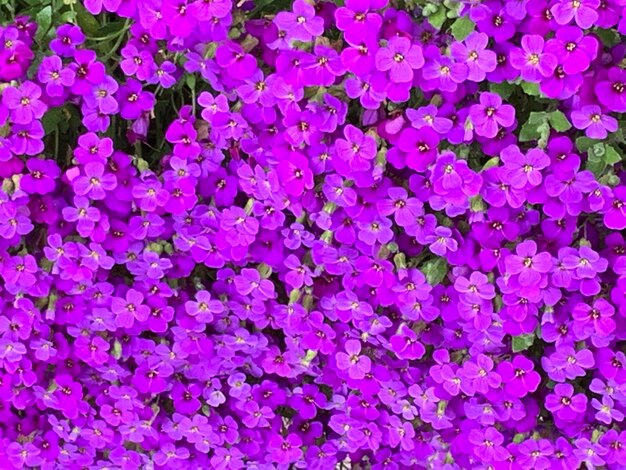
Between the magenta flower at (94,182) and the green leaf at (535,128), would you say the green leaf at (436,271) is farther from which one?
the magenta flower at (94,182)

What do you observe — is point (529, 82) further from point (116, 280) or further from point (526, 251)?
point (116, 280)

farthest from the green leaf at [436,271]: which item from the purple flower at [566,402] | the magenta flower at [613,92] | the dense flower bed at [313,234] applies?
the magenta flower at [613,92]

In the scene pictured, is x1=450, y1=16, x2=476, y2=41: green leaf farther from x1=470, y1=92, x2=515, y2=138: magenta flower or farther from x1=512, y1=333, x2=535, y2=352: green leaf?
x1=512, y1=333, x2=535, y2=352: green leaf

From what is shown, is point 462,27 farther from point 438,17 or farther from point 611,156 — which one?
point 611,156

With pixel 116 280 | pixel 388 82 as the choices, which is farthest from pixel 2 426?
pixel 388 82

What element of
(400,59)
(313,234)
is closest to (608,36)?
(400,59)

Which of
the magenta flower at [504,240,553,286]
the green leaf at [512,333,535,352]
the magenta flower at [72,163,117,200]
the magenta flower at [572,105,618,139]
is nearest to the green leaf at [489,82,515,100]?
the magenta flower at [572,105,618,139]
